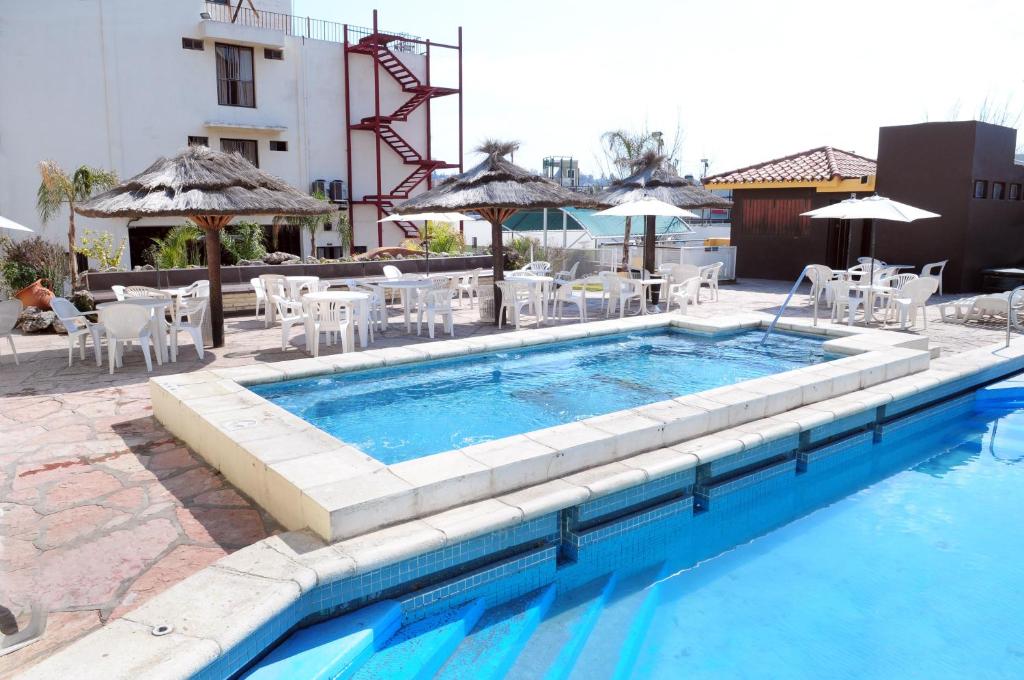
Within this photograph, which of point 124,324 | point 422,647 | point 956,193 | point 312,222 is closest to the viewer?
point 422,647

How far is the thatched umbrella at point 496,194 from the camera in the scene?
38.0 feet

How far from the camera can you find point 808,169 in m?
19.5

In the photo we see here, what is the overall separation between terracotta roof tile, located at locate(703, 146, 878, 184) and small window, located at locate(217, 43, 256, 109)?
1435 centimetres

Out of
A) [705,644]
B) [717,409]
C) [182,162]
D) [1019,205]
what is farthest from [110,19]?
[1019,205]

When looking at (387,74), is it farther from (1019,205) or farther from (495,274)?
(1019,205)

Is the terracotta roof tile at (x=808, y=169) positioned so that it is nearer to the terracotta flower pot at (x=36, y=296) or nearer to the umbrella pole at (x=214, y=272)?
the umbrella pole at (x=214, y=272)

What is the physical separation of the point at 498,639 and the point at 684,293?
9305 mm

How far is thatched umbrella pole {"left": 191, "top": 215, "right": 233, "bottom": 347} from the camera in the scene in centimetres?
989

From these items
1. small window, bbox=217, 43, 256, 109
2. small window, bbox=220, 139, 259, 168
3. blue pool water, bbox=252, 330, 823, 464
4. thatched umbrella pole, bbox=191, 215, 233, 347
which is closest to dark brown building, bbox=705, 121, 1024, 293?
blue pool water, bbox=252, 330, 823, 464

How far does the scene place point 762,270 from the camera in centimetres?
2064

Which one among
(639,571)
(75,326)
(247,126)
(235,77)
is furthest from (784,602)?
(235,77)

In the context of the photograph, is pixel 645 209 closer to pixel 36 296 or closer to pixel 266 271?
pixel 266 271

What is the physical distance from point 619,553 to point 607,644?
94 cm

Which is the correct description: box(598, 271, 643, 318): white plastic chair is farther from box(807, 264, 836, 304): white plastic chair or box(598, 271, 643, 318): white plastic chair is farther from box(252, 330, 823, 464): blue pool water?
box(807, 264, 836, 304): white plastic chair
